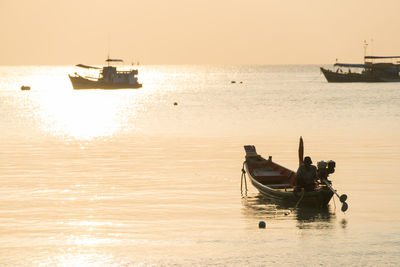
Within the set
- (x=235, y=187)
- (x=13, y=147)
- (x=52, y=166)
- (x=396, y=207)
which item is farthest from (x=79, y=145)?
(x=396, y=207)

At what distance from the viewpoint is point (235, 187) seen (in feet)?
118

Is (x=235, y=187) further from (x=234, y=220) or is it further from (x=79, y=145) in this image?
(x=79, y=145)

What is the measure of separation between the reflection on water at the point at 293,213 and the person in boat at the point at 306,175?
0.88 m

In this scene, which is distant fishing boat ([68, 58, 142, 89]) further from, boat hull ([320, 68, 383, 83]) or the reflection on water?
the reflection on water

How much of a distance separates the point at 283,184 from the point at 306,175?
14.5ft

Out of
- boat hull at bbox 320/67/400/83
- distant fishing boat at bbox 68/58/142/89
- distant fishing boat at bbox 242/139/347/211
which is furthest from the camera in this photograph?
boat hull at bbox 320/67/400/83

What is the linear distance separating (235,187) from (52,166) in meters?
11.9

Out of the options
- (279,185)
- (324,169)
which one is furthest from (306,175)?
(279,185)

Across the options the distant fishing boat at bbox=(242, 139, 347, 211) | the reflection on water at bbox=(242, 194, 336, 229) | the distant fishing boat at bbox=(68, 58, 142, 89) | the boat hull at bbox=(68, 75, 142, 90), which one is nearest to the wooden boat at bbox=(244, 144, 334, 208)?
the distant fishing boat at bbox=(242, 139, 347, 211)

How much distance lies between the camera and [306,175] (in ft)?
98.5

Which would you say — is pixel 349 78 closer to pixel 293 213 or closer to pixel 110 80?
pixel 110 80

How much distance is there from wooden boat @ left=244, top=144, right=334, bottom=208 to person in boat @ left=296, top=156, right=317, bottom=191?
0.83 feet

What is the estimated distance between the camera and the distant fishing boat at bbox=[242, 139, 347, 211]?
29969 mm

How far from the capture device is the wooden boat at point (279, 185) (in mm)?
30031
